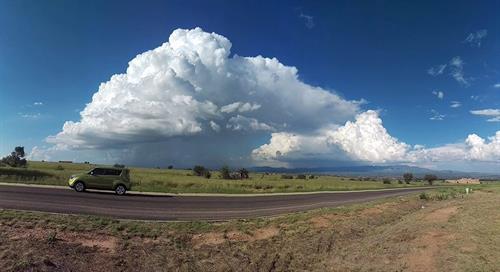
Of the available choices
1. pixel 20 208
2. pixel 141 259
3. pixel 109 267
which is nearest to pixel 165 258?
pixel 141 259

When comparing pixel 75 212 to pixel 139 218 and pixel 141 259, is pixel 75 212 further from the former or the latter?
pixel 141 259

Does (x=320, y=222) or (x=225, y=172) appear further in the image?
(x=225, y=172)

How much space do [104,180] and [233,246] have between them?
1980cm

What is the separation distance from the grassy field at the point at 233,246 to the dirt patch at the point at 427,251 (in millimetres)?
31

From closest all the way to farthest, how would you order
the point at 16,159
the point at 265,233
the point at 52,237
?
1. the point at 52,237
2. the point at 265,233
3. the point at 16,159

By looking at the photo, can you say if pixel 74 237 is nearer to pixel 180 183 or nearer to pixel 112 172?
pixel 112 172

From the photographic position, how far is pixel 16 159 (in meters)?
110

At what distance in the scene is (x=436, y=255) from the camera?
14.9m

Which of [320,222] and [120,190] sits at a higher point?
[120,190]

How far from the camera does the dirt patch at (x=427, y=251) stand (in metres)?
13.8

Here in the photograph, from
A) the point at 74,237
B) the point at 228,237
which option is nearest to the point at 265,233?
the point at 228,237

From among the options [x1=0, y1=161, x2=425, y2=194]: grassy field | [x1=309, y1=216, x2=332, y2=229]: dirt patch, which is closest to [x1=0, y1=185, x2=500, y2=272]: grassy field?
[x1=309, y1=216, x2=332, y2=229]: dirt patch

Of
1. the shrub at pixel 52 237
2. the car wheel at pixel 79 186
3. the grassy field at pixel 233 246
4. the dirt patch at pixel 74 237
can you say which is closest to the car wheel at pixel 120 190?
the car wheel at pixel 79 186

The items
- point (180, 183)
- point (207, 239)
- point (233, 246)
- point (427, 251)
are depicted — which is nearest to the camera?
point (427, 251)
